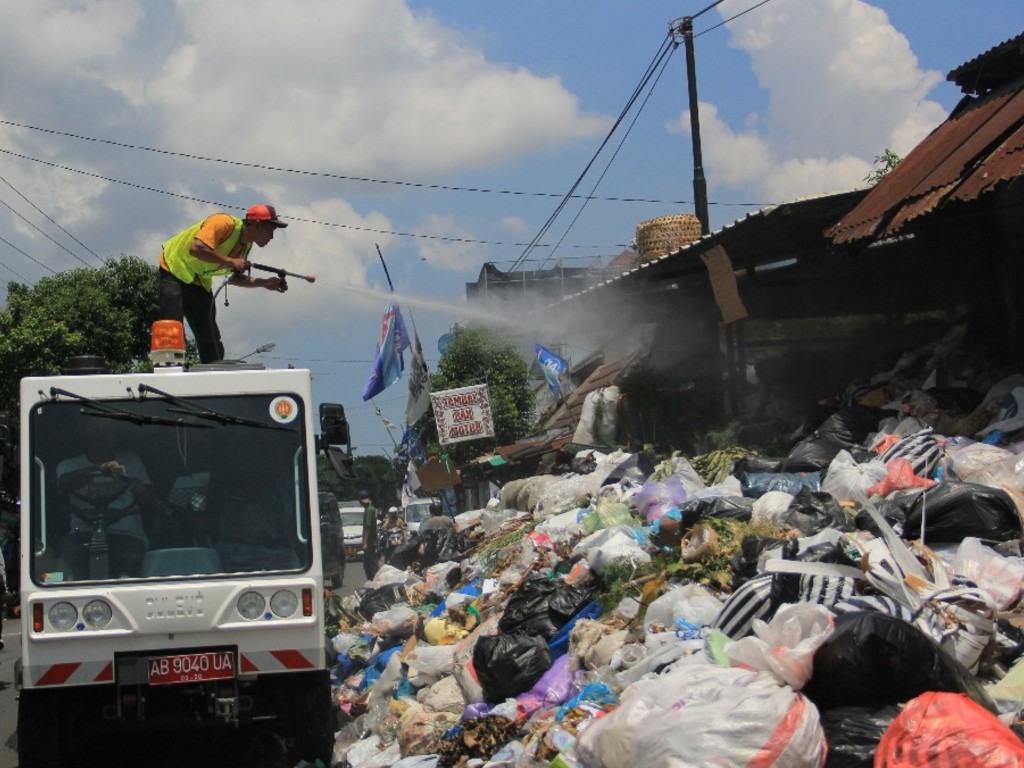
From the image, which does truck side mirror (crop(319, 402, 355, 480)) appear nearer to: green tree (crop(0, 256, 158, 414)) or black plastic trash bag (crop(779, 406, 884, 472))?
black plastic trash bag (crop(779, 406, 884, 472))

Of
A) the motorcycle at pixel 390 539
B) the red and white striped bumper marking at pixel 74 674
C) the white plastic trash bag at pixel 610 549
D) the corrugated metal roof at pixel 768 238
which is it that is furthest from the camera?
the motorcycle at pixel 390 539

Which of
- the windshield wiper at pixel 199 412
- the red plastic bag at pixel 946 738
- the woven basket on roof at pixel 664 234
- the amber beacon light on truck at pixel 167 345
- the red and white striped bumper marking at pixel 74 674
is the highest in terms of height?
the woven basket on roof at pixel 664 234

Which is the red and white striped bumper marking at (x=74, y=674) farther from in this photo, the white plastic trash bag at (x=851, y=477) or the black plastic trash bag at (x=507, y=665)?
the white plastic trash bag at (x=851, y=477)

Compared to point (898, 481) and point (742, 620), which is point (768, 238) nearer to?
point (898, 481)

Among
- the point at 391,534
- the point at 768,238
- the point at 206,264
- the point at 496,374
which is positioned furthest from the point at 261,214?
the point at 496,374

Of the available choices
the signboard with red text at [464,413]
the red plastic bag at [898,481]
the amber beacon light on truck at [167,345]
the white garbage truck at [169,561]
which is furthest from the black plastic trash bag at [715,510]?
the signboard with red text at [464,413]

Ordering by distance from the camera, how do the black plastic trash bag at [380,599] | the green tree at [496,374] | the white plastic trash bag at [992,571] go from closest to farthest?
the white plastic trash bag at [992,571]
the black plastic trash bag at [380,599]
the green tree at [496,374]

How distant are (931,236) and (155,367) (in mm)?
7914

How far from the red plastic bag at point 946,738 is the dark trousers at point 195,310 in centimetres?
507

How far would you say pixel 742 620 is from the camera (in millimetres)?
5594

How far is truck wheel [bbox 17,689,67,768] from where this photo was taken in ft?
18.4

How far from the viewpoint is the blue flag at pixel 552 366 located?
23.8 meters

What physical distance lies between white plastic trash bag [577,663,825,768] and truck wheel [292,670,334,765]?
2.04 meters

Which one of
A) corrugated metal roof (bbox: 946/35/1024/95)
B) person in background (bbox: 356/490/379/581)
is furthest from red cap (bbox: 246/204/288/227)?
person in background (bbox: 356/490/379/581)
